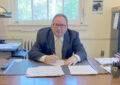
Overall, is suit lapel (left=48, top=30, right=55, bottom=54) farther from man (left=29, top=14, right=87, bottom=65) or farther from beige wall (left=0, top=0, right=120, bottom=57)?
beige wall (left=0, top=0, right=120, bottom=57)

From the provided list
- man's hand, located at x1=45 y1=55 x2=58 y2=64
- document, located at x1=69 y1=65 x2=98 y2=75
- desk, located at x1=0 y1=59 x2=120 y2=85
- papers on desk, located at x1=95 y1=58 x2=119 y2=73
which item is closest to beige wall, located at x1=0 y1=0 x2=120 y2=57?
papers on desk, located at x1=95 y1=58 x2=119 y2=73

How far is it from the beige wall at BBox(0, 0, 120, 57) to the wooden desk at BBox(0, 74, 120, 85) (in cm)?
203

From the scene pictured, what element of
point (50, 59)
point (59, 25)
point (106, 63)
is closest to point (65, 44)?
point (59, 25)

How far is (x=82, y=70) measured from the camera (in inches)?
54.1

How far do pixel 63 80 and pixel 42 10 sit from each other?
7.59 feet

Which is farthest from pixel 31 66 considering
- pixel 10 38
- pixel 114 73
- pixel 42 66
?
pixel 10 38

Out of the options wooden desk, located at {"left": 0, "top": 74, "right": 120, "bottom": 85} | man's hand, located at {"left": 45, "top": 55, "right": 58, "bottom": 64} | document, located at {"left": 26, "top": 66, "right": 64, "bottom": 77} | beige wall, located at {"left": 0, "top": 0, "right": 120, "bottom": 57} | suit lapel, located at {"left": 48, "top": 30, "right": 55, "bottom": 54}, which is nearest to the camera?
wooden desk, located at {"left": 0, "top": 74, "right": 120, "bottom": 85}

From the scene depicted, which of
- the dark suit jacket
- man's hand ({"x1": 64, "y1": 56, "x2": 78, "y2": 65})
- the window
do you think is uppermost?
the window

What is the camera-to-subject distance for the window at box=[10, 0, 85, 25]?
325 centimetres

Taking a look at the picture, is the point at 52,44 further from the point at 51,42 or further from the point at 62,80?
the point at 62,80

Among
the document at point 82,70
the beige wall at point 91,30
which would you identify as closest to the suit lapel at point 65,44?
the document at point 82,70

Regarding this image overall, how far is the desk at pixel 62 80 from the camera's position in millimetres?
1134

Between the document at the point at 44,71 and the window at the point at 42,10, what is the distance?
6.34ft

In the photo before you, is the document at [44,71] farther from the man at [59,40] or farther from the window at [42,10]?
the window at [42,10]
